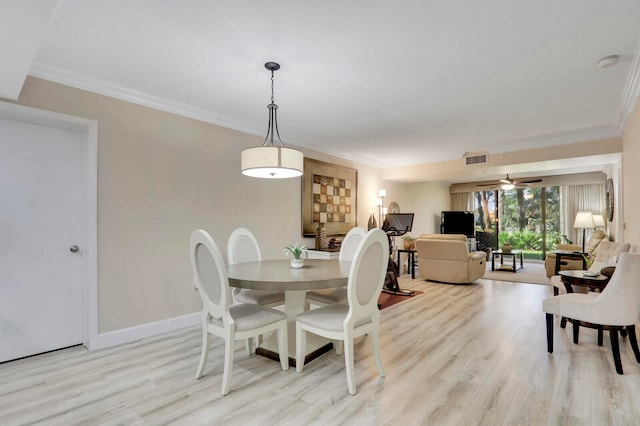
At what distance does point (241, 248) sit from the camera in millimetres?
3361

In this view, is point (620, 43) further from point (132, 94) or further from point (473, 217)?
point (473, 217)

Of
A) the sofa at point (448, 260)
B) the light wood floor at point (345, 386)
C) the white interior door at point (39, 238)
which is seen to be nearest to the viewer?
the light wood floor at point (345, 386)

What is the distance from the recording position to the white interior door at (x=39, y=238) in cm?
262

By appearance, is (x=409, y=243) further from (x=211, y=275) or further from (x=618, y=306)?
(x=211, y=275)

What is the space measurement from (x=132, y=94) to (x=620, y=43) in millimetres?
4022

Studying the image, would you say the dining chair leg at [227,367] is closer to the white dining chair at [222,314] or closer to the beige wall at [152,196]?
the white dining chair at [222,314]

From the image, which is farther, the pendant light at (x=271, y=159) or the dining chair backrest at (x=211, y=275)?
the pendant light at (x=271, y=159)

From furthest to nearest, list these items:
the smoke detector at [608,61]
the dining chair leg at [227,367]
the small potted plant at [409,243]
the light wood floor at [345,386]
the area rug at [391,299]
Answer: the small potted plant at [409,243]
the area rug at [391,299]
the smoke detector at [608,61]
the dining chair leg at [227,367]
the light wood floor at [345,386]

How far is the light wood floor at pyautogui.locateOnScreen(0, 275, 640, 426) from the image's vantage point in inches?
73.6

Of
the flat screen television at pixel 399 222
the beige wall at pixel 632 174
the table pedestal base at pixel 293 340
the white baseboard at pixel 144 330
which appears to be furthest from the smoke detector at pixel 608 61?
the white baseboard at pixel 144 330

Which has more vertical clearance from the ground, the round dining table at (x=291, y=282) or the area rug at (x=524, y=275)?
the round dining table at (x=291, y=282)

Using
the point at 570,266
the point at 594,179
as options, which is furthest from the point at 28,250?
the point at 594,179

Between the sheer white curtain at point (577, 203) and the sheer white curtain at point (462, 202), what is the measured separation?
224cm

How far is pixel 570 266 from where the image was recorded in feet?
19.5
